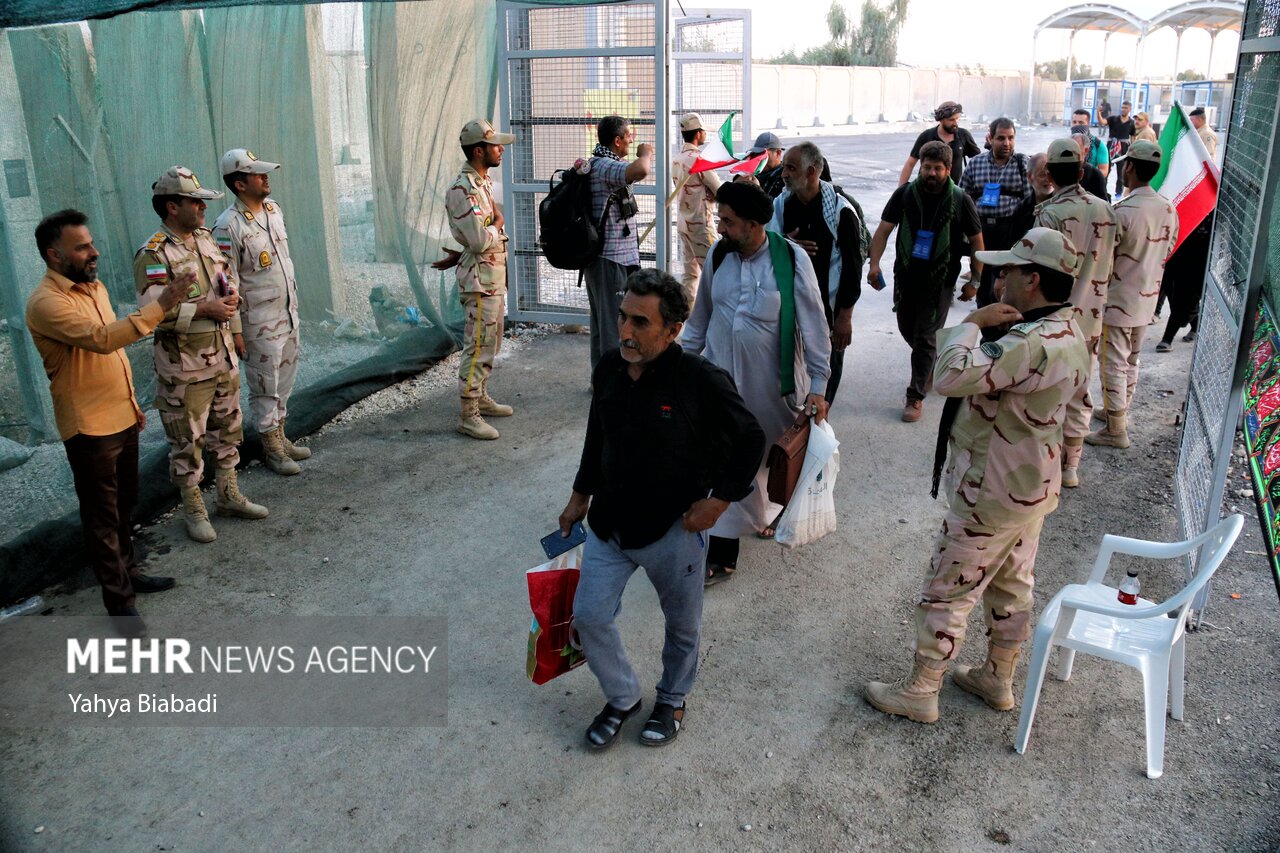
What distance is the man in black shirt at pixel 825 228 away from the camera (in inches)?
206

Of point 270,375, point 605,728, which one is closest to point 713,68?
point 270,375

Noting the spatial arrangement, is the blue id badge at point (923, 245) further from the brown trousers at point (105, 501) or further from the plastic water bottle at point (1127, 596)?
A: the brown trousers at point (105, 501)

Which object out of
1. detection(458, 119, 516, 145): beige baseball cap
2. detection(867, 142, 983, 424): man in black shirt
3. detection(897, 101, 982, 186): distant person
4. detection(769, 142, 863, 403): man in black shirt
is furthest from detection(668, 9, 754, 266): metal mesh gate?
detection(769, 142, 863, 403): man in black shirt

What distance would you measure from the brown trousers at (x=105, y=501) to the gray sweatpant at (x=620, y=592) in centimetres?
210

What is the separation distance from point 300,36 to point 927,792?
20.5 feet

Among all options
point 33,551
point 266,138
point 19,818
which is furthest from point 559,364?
point 19,818

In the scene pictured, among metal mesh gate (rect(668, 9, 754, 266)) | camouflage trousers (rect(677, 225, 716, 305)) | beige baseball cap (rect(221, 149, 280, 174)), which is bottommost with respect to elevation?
camouflage trousers (rect(677, 225, 716, 305))

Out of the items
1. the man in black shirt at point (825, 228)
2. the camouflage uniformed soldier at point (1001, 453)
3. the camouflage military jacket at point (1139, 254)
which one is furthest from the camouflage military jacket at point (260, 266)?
the camouflage military jacket at point (1139, 254)

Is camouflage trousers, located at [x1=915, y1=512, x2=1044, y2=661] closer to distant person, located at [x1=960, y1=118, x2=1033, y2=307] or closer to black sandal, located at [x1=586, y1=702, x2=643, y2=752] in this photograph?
black sandal, located at [x1=586, y1=702, x2=643, y2=752]

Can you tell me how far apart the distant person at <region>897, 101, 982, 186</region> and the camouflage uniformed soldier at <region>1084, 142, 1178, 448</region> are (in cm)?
240

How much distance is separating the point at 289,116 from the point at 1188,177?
5883 millimetres

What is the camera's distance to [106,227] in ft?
18.1

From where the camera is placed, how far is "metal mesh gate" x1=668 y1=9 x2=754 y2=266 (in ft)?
36.7

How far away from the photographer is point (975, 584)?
133 inches
